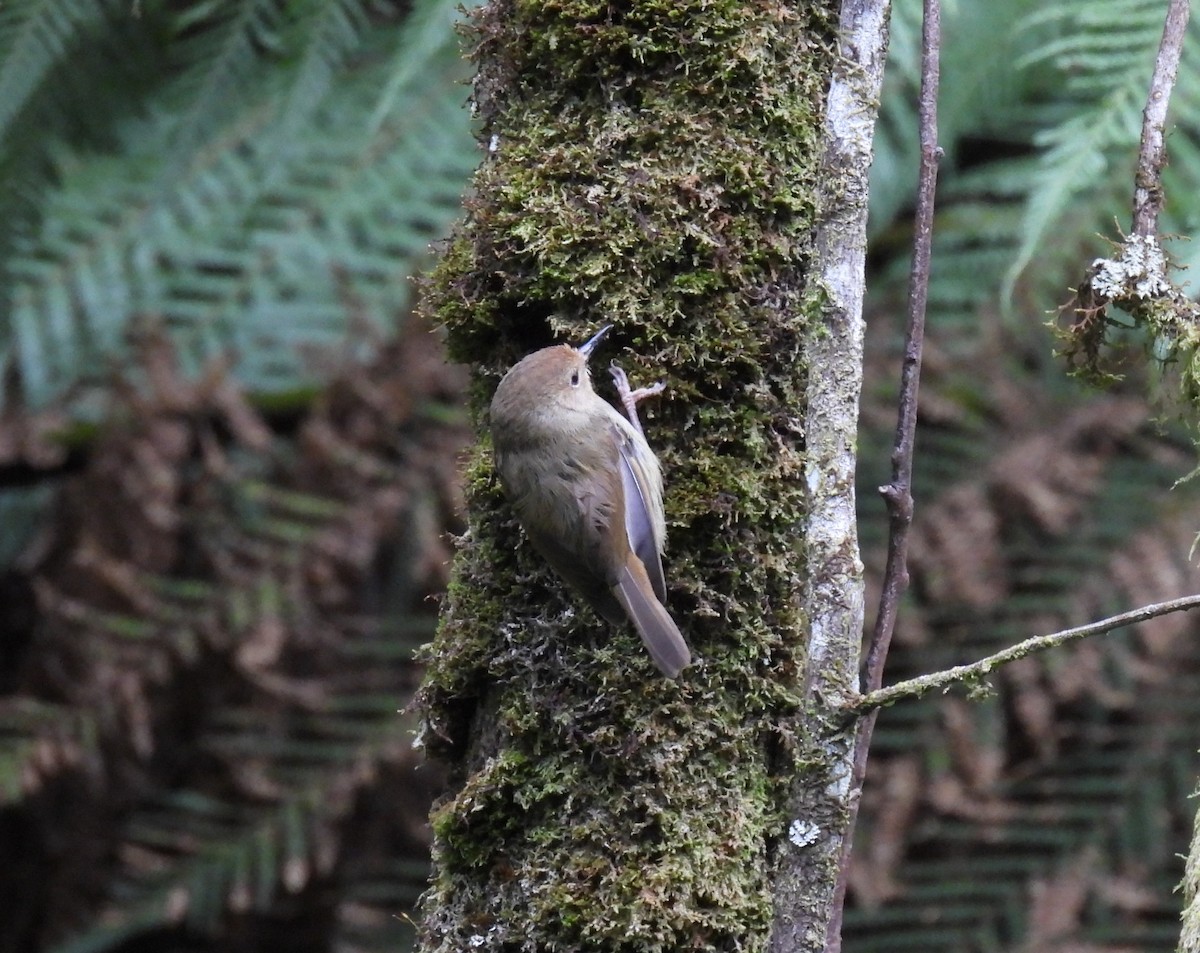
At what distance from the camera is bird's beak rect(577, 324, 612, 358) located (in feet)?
5.82

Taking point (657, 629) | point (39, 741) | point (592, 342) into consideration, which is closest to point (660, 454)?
point (592, 342)

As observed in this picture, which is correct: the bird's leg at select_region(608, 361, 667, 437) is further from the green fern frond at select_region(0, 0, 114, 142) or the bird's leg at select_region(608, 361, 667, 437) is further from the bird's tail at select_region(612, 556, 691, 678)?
the green fern frond at select_region(0, 0, 114, 142)

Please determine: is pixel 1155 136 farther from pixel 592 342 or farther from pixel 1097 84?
pixel 1097 84

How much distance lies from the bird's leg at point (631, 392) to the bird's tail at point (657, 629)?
0.78ft

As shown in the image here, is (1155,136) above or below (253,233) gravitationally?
above

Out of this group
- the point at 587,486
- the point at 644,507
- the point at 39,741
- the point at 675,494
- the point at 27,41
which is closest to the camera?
the point at 675,494

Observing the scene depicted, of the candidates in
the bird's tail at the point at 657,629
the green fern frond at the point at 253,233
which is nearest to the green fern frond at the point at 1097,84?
the bird's tail at the point at 657,629

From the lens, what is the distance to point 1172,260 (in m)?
1.87

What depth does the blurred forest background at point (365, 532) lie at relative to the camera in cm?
383

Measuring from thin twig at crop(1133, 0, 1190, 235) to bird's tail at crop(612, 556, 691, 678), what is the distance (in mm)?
855

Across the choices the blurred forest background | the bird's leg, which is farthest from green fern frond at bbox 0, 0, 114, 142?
the bird's leg

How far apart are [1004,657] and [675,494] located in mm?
461

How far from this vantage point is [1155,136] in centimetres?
184

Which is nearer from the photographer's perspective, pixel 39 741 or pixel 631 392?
pixel 631 392
